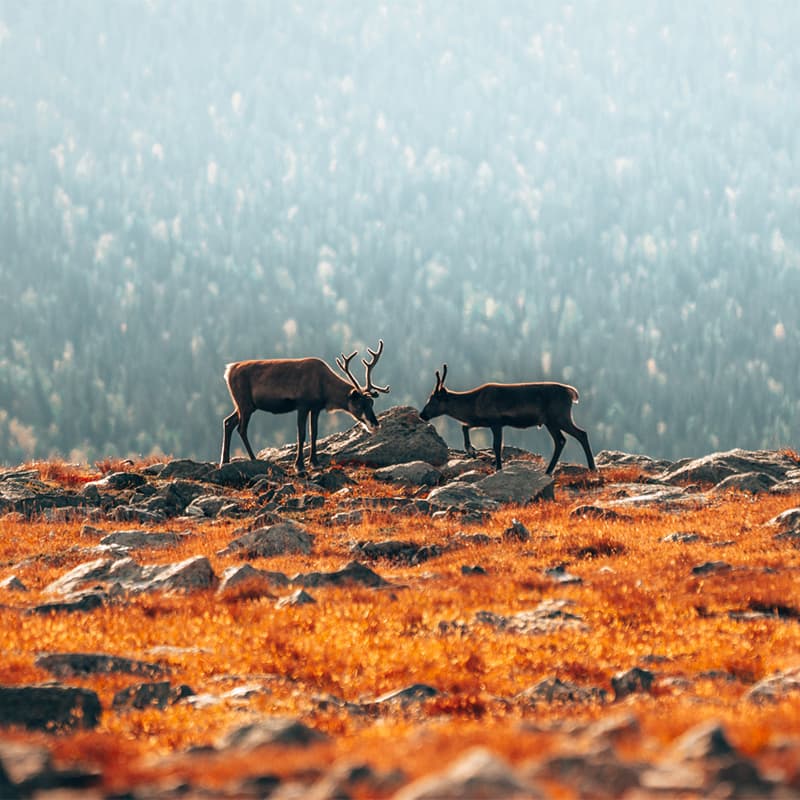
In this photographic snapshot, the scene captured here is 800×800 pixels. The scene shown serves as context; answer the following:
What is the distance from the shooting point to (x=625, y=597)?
1379 centimetres

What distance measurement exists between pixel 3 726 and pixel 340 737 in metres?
2.75

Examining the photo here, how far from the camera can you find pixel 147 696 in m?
9.42

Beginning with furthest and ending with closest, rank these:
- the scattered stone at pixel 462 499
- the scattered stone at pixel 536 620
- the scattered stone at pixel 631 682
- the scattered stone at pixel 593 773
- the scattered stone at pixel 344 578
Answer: the scattered stone at pixel 462 499, the scattered stone at pixel 344 578, the scattered stone at pixel 536 620, the scattered stone at pixel 631 682, the scattered stone at pixel 593 773

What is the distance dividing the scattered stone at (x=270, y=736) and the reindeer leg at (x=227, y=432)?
27594mm

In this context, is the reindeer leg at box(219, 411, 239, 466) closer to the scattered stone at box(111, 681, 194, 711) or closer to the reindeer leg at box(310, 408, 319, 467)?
the reindeer leg at box(310, 408, 319, 467)

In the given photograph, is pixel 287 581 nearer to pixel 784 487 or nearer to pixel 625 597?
pixel 625 597

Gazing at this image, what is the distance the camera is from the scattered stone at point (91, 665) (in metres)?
10.4

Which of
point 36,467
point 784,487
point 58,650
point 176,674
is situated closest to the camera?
point 176,674

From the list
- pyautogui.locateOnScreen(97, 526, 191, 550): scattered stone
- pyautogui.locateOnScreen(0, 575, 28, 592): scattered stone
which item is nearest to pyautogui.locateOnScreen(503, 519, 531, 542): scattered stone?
pyautogui.locateOnScreen(97, 526, 191, 550): scattered stone

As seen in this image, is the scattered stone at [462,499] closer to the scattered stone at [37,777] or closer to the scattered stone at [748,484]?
the scattered stone at [748,484]

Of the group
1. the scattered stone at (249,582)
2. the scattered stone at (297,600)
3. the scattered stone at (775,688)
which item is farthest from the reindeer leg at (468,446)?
the scattered stone at (775,688)

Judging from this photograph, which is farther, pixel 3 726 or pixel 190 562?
pixel 190 562

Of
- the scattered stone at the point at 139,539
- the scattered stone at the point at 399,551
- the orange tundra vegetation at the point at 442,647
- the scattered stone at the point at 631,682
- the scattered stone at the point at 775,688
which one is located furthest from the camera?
the scattered stone at the point at 139,539

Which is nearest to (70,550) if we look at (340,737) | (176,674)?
(176,674)
